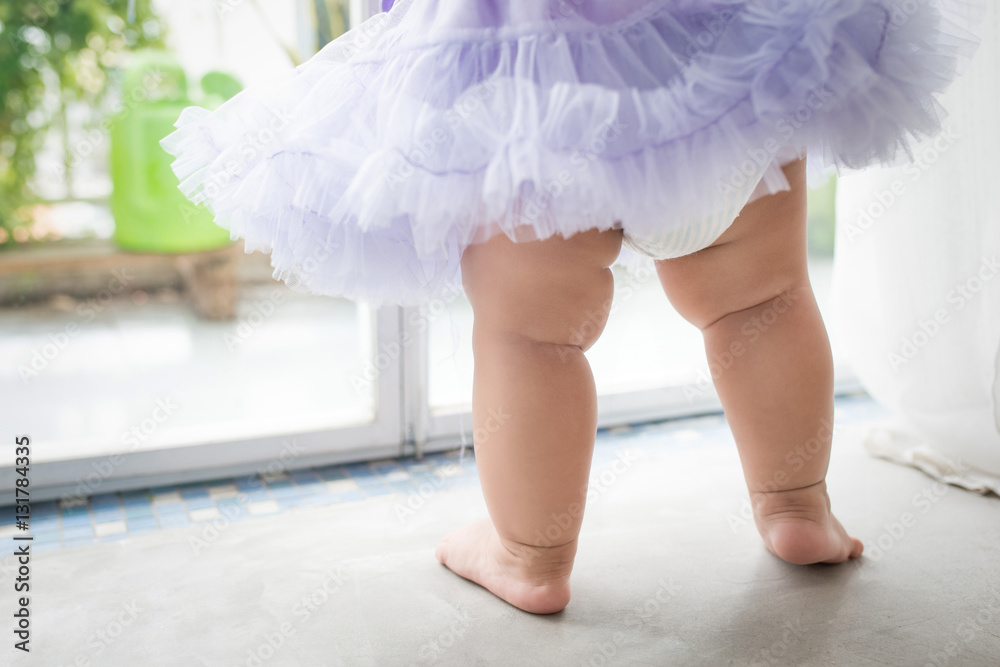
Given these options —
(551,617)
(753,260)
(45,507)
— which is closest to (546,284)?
(753,260)

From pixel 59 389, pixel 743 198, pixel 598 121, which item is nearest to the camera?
pixel 598 121

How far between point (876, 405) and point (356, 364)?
3.32 ft

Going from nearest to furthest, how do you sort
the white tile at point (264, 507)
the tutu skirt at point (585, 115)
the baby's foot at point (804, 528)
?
1. the tutu skirt at point (585, 115)
2. the baby's foot at point (804, 528)
3. the white tile at point (264, 507)

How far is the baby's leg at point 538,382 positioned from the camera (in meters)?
0.79

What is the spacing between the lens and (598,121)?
2.13 feet

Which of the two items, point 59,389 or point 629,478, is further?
point 59,389

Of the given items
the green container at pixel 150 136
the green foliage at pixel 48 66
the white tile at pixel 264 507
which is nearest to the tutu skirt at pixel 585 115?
the white tile at pixel 264 507

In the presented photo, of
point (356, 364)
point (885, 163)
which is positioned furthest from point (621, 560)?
point (356, 364)

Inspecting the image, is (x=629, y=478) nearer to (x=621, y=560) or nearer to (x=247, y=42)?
(x=621, y=560)

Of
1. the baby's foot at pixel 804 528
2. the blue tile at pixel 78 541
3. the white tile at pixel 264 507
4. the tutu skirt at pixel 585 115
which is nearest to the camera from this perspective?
the tutu skirt at pixel 585 115

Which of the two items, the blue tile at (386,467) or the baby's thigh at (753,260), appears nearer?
the baby's thigh at (753,260)

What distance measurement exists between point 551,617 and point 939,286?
81 cm

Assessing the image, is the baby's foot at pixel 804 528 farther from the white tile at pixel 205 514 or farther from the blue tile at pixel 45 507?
the blue tile at pixel 45 507

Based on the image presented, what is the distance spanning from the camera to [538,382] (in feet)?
2.65
